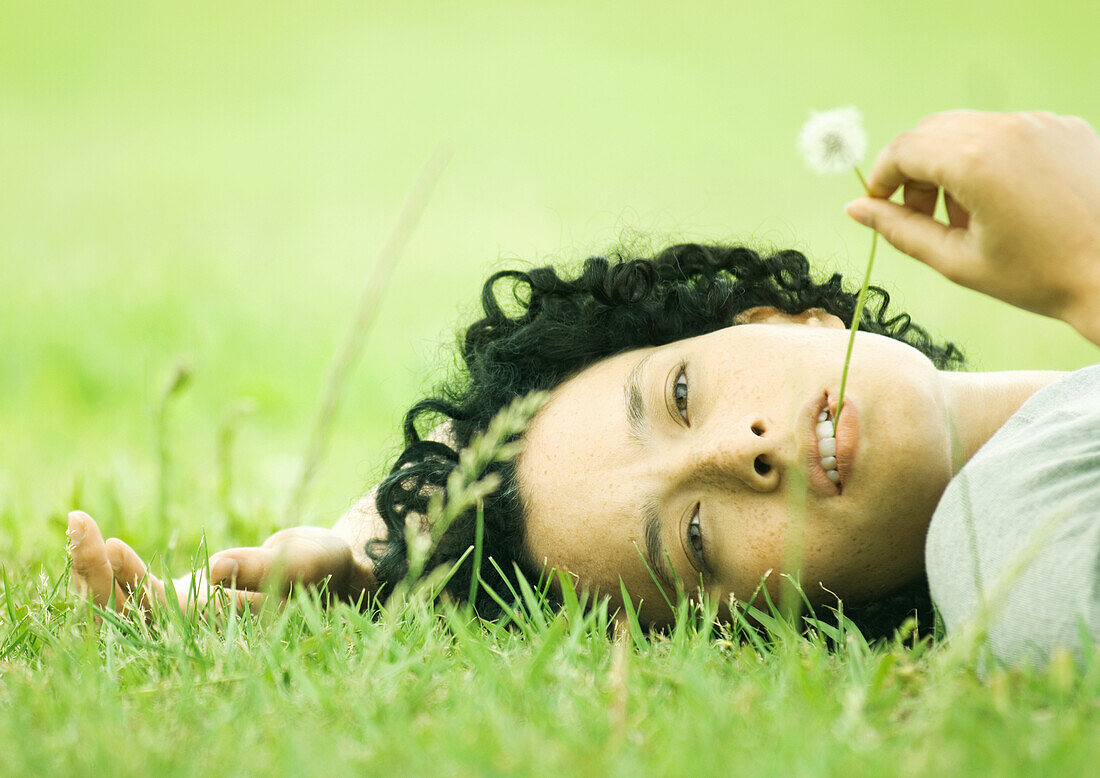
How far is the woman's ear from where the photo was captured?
2877 millimetres

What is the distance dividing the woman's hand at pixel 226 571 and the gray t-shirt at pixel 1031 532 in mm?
1096

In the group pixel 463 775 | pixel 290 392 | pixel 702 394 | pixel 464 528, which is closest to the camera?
pixel 463 775

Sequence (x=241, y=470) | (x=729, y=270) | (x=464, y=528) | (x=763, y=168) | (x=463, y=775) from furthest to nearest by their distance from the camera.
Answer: (x=763, y=168)
(x=241, y=470)
(x=729, y=270)
(x=464, y=528)
(x=463, y=775)

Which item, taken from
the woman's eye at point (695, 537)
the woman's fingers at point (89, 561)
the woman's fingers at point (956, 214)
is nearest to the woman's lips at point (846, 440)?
the woman's eye at point (695, 537)

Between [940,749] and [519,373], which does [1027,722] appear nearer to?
[940,749]

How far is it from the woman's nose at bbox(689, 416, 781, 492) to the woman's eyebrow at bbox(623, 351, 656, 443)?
0.17 m

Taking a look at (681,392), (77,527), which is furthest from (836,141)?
(77,527)

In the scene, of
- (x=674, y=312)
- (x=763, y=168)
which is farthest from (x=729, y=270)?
(x=763, y=168)

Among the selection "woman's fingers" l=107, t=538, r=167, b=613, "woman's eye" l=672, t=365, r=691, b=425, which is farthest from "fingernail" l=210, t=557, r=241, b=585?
"woman's eye" l=672, t=365, r=691, b=425

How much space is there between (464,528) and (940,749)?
5.54ft

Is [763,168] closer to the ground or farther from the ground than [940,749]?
farther from the ground

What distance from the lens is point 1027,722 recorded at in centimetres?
123

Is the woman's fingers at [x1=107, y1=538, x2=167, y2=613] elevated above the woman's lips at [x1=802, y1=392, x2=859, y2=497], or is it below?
below

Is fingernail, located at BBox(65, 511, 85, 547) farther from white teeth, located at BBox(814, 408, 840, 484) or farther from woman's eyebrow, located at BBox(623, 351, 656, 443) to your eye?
white teeth, located at BBox(814, 408, 840, 484)
